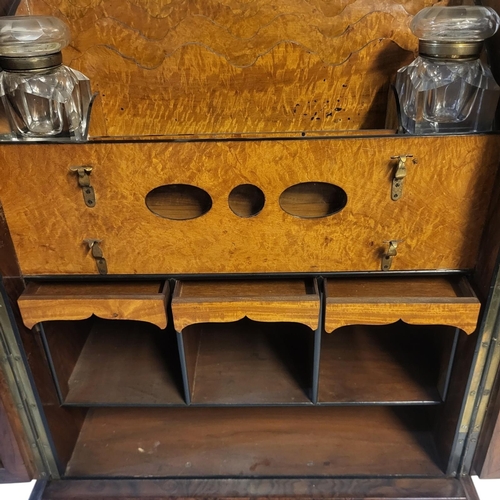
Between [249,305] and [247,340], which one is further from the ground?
[249,305]

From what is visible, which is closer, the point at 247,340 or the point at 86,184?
the point at 86,184

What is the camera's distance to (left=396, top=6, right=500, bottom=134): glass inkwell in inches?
34.4

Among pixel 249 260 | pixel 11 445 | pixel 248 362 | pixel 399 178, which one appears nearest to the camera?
pixel 399 178

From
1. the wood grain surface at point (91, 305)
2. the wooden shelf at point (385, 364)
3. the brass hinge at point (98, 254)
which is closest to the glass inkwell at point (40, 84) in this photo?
the brass hinge at point (98, 254)

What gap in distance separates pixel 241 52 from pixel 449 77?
1.42ft

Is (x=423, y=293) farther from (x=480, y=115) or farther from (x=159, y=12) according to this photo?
(x=159, y=12)

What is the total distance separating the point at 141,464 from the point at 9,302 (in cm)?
54

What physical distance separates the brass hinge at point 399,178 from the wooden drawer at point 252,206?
0.03 ft

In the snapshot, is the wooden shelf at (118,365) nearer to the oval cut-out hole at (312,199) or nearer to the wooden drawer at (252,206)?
the wooden drawer at (252,206)

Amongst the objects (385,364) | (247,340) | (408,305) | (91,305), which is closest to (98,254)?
(91,305)

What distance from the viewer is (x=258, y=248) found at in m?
1.02

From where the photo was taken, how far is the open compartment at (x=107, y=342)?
1.04 metres

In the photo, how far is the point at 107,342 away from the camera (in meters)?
1.38

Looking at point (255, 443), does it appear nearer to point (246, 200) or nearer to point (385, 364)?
point (385, 364)
